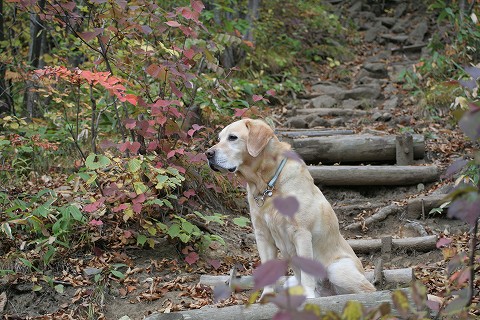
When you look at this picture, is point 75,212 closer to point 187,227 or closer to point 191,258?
point 187,227

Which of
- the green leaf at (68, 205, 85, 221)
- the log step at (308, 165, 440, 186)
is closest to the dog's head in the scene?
the green leaf at (68, 205, 85, 221)

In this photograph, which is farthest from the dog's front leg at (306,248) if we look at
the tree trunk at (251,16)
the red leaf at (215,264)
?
the tree trunk at (251,16)

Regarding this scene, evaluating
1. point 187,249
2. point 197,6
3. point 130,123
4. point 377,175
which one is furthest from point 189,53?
point 377,175

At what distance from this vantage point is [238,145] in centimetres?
486

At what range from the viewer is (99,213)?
5.96m

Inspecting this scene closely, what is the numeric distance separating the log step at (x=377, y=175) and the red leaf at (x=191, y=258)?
2782mm

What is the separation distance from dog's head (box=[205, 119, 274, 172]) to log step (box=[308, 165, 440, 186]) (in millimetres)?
3502

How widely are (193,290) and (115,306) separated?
677mm

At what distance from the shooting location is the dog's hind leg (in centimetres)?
452

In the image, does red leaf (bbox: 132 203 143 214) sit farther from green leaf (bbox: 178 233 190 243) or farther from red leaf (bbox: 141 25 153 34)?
red leaf (bbox: 141 25 153 34)

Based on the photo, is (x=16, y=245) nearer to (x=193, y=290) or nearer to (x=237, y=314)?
(x=193, y=290)

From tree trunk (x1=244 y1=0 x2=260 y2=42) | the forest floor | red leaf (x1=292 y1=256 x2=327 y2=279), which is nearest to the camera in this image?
red leaf (x1=292 y1=256 x2=327 y2=279)

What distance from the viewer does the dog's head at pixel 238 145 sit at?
4.79 meters

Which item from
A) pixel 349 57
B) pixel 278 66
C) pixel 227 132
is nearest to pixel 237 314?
pixel 227 132
